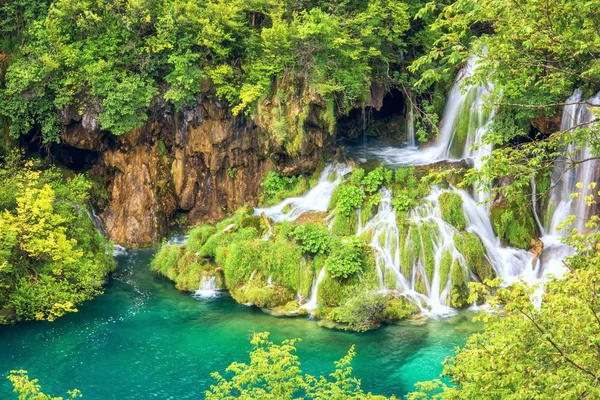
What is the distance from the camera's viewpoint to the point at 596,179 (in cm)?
2089

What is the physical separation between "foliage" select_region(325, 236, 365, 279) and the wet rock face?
6351 mm

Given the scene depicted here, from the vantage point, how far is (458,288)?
20781mm

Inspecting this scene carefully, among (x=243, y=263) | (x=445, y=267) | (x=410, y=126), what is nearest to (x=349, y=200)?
(x=445, y=267)

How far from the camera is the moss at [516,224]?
2211 cm

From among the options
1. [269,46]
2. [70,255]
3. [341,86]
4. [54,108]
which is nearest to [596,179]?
[341,86]

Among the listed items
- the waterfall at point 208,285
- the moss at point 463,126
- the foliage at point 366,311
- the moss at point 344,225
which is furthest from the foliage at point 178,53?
the foliage at point 366,311

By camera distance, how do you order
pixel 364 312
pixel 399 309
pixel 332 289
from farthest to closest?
pixel 332 289, pixel 399 309, pixel 364 312

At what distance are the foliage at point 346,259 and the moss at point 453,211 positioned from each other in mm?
3237

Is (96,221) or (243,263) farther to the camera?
(96,221)

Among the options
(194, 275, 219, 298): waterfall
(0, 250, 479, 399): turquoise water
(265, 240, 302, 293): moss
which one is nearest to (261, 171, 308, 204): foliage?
(265, 240, 302, 293): moss

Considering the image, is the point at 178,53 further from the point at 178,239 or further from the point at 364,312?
the point at 364,312

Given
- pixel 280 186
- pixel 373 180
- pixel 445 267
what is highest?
pixel 373 180

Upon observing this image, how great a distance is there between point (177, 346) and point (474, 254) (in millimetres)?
10195

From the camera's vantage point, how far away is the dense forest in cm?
2103
